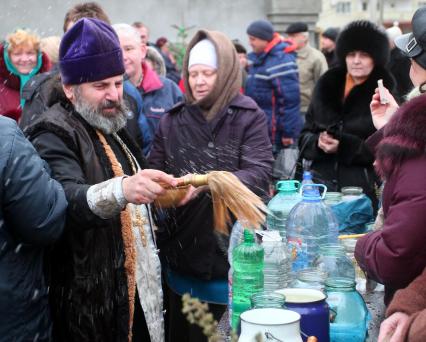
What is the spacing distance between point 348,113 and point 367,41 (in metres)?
0.53

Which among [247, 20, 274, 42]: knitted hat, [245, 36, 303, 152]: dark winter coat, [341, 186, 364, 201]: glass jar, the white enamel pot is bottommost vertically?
[245, 36, 303, 152]: dark winter coat

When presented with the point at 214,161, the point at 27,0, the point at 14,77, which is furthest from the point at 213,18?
the point at 214,161

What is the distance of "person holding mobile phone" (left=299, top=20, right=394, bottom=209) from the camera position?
5.11m

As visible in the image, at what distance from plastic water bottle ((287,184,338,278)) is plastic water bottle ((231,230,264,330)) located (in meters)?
0.42

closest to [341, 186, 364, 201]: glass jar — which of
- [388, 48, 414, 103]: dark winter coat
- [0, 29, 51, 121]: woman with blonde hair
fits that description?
[0, 29, 51, 121]: woman with blonde hair

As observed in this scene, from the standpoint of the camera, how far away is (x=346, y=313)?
2.65 m

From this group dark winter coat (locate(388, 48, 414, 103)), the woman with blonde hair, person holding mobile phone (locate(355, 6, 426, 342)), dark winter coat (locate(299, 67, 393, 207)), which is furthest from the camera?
dark winter coat (locate(388, 48, 414, 103))

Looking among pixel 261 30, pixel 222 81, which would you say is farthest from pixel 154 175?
pixel 261 30

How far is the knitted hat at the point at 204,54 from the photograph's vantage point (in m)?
4.49

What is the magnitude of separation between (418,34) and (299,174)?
7.51ft

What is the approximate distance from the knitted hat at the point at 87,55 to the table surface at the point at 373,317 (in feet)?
4.13

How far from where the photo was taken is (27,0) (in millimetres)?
15234

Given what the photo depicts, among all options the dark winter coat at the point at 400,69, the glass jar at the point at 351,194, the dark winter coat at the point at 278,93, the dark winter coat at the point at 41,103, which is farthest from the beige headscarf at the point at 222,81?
the dark winter coat at the point at 278,93

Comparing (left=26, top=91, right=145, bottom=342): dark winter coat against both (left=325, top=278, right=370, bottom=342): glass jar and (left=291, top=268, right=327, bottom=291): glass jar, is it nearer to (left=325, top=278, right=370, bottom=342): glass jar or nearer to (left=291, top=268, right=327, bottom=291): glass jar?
(left=291, top=268, right=327, bottom=291): glass jar
